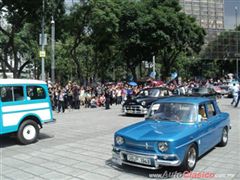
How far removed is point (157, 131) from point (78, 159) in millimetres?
2343

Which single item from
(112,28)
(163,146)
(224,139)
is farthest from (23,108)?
(112,28)

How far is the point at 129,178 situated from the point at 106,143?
3.38 m

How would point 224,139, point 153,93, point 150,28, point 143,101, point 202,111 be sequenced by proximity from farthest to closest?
1. point 150,28
2. point 153,93
3. point 143,101
4. point 224,139
5. point 202,111

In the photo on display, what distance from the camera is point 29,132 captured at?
9625 mm

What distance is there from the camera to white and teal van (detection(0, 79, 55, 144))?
29.6 feet

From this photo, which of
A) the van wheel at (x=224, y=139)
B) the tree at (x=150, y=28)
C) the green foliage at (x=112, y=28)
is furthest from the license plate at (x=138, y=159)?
the tree at (x=150, y=28)

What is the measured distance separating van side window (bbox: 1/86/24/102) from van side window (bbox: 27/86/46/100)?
0.93 ft

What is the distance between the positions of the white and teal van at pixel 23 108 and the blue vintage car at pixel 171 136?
3.96 metres

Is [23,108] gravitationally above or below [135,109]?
above

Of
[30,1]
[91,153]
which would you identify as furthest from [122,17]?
[91,153]

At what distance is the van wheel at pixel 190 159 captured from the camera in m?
6.21

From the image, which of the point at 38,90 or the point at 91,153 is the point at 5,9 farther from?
the point at 91,153

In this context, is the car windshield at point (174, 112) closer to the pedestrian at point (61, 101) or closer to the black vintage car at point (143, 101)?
the black vintage car at point (143, 101)

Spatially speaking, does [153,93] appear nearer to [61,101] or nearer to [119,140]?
[61,101]
